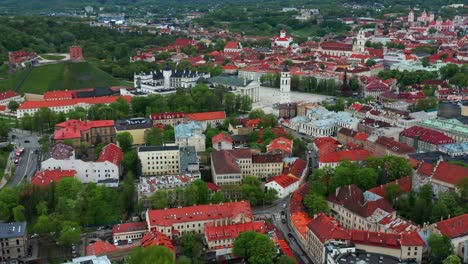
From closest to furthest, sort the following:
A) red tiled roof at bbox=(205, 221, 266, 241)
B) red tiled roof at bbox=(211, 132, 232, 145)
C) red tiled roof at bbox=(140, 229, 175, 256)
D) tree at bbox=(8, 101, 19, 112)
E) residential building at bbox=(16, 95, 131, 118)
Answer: red tiled roof at bbox=(140, 229, 175, 256) < red tiled roof at bbox=(205, 221, 266, 241) < red tiled roof at bbox=(211, 132, 232, 145) < residential building at bbox=(16, 95, 131, 118) < tree at bbox=(8, 101, 19, 112)

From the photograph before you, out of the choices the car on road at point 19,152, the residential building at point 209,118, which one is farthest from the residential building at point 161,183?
the residential building at point 209,118

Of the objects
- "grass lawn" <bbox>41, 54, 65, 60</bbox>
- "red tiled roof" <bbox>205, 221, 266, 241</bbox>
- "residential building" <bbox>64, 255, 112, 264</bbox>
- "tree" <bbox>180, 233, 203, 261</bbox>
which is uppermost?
"grass lawn" <bbox>41, 54, 65, 60</bbox>

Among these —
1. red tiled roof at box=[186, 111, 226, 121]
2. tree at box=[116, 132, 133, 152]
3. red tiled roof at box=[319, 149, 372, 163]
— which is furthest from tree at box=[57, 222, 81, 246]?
red tiled roof at box=[186, 111, 226, 121]

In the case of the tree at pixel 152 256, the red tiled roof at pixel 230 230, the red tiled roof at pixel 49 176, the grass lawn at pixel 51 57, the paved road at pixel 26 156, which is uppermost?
the grass lawn at pixel 51 57

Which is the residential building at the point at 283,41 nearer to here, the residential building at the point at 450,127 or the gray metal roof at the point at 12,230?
the residential building at the point at 450,127

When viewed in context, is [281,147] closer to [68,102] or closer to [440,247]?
[440,247]

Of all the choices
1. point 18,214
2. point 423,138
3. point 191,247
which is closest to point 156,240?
point 191,247

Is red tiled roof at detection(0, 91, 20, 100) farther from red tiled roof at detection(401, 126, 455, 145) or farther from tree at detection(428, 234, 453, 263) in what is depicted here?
tree at detection(428, 234, 453, 263)
